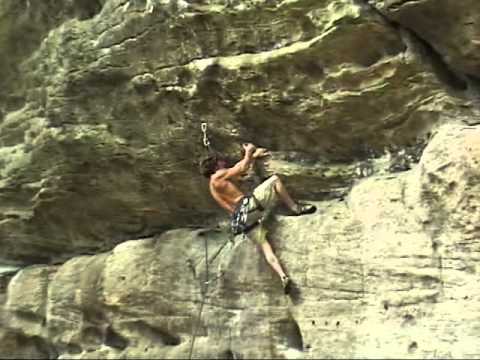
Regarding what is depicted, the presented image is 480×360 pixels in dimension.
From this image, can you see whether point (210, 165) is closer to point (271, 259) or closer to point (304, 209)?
point (304, 209)

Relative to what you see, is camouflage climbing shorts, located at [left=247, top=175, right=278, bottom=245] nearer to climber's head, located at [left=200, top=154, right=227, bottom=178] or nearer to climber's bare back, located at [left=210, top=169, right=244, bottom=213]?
climber's bare back, located at [left=210, top=169, right=244, bottom=213]

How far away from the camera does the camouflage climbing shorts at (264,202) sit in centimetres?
615

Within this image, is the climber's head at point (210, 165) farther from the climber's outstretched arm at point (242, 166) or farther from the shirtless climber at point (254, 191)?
the climber's outstretched arm at point (242, 166)

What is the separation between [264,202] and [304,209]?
0.35 meters

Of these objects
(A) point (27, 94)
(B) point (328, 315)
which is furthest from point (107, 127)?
(B) point (328, 315)

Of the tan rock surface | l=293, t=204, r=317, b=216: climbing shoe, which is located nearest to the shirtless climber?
l=293, t=204, r=317, b=216: climbing shoe

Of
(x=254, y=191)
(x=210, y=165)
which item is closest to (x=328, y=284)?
(x=254, y=191)

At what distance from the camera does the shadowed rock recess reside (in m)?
5.41

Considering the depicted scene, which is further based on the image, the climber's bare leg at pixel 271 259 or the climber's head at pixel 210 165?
the climber's head at pixel 210 165

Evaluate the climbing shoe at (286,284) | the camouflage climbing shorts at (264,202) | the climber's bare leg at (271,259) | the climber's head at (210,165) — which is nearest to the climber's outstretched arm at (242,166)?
the climber's head at (210,165)

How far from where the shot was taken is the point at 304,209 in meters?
6.23

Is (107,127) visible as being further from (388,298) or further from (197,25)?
(388,298)

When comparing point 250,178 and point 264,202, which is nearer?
point 264,202

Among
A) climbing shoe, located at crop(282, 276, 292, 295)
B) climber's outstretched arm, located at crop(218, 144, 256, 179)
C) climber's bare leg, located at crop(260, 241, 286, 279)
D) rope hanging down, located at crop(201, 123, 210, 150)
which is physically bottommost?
climbing shoe, located at crop(282, 276, 292, 295)
